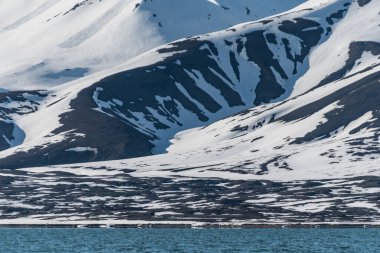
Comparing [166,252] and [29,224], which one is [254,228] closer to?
[29,224]

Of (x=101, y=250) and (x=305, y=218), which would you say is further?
(x=305, y=218)

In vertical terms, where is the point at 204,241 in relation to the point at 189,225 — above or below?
below

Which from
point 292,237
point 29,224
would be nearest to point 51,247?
point 292,237

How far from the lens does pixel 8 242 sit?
129625 mm

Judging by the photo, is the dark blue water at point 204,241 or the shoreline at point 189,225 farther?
the shoreline at point 189,225

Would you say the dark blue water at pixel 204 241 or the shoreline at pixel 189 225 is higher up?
the shoreline at pixel 189 225

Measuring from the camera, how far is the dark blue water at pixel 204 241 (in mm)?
113188

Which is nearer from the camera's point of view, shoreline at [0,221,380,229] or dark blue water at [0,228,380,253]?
dark blue water at [0,228,380,253]

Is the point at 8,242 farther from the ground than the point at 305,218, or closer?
closer

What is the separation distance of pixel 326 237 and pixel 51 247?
3970 centimetres

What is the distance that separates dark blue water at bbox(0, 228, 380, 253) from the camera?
113 m

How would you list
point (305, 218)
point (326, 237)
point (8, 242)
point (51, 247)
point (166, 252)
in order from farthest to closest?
point (305, 218) → point (326, 237) → point (8, 242) → point (51, 247) → point (166, 252)

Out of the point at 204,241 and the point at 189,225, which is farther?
the point at 189,225

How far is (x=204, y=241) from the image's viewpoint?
129625 mm
